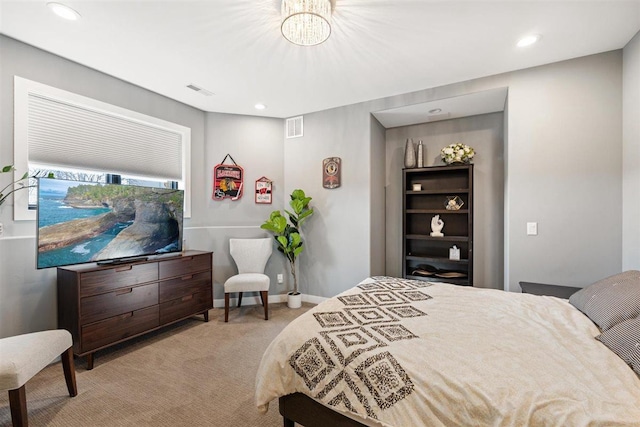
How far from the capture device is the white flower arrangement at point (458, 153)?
354 cm

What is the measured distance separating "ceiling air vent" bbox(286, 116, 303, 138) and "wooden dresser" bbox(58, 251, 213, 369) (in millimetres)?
2165

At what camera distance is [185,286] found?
3211mm

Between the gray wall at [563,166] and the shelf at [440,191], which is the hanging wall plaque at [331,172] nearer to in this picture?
the shelf at [440,191]

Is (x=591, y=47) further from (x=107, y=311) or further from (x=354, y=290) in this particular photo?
(x=107, y=311)

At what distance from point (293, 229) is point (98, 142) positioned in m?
2.44

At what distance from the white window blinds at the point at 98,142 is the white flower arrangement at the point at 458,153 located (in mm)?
3475

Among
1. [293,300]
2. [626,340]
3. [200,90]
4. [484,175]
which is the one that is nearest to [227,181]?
[200,90]

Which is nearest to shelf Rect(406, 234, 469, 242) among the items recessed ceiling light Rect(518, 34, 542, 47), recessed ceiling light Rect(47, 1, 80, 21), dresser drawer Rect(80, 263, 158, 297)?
recessed ceiling light Rect(518, 34, 542, 47)

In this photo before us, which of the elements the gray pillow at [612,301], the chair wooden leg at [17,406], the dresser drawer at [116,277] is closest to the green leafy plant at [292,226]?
the dresser drawer at [116,277]

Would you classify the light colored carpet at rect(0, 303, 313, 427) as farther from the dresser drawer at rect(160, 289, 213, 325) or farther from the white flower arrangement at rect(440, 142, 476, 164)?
the white flower arrangement at rect(440, 142, 476, 164)

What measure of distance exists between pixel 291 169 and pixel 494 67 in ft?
9.04

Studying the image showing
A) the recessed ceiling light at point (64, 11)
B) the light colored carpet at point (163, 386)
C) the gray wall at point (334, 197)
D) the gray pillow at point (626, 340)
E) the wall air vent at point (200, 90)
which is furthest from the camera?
the gray wall at point (334, 197)

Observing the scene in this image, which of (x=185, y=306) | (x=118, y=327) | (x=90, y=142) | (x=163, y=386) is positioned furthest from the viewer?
(x=185, y=306)

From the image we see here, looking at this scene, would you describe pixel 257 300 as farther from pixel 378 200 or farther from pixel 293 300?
pixel 378 200
